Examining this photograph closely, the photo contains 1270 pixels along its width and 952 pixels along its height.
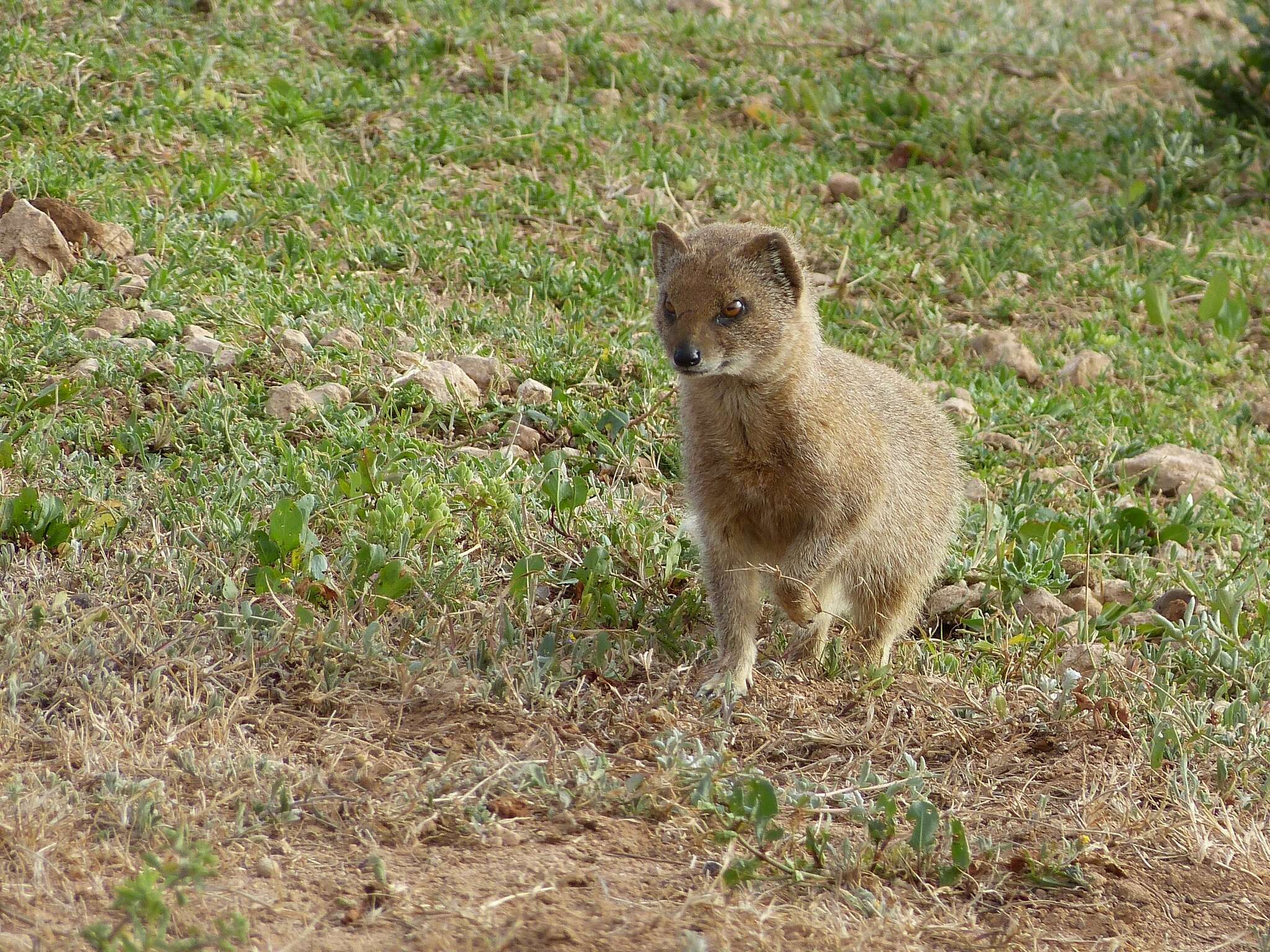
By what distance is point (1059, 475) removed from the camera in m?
5.51

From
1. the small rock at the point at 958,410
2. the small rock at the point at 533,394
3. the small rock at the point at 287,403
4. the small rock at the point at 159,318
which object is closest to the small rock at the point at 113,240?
the small rock at the point at 159,318

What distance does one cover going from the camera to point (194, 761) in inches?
125

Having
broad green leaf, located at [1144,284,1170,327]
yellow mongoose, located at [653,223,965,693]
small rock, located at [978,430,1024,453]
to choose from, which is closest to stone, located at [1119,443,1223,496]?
small rock, located at [978,430,1024,453]

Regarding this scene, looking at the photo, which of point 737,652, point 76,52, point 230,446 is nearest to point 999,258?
point 737,652

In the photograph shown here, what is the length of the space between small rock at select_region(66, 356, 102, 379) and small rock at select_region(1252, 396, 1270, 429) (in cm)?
451

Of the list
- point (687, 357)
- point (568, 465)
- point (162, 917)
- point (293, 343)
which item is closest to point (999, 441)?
point (568, 465)

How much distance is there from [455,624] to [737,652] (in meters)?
0.81

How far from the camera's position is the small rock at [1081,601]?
471 centimetres

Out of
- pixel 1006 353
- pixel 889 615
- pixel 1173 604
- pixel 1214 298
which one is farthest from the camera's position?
pixel 1214 298

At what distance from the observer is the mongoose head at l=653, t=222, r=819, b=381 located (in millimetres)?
4008

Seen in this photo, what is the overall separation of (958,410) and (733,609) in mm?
1958

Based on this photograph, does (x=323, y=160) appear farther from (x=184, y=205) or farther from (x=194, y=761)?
(x=194, y=761)

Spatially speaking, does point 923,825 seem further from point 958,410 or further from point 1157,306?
point 1157,306

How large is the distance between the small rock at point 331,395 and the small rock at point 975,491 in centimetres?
227
